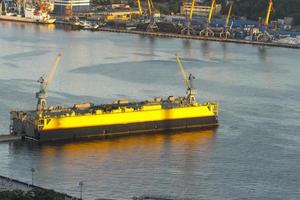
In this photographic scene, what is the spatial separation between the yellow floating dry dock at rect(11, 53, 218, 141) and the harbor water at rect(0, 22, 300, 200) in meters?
0.21

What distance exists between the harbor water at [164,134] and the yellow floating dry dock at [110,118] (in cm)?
21

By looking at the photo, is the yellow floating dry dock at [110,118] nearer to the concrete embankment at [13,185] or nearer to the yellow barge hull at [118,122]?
the yellow barge hull at [118,122]

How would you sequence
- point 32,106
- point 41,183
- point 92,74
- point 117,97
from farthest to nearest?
point 92,74, point 117,97, point 32,106, point 41,183

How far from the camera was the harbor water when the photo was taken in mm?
11164

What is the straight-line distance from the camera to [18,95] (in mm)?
15906

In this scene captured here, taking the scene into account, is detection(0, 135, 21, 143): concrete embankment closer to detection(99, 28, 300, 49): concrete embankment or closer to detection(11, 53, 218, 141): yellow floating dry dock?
detection(11, 53, 218, 141): yellow floating dry dock

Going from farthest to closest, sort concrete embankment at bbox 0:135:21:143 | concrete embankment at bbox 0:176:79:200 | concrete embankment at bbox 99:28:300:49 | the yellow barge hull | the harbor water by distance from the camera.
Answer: concrete embankment at bbox 99:28:300:49 < the yellow barge hull < concrete embankment at bbox 0:135:21:143 < the harbor water < concrete embankment at bbox 0:176:79:200

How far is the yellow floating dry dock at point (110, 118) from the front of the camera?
13.2 meters

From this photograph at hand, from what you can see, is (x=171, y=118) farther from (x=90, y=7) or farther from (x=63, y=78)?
(x=90, y=7)

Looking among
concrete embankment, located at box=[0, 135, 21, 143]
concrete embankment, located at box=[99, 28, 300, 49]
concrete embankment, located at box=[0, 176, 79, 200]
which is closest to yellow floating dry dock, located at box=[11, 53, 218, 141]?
concrete embankment, located at box=[0, 135, 21, 143]

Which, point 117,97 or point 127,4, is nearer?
point 117,97

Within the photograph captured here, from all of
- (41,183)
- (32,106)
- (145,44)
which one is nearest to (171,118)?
(32,106)

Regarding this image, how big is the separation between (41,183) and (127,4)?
25.0 metres

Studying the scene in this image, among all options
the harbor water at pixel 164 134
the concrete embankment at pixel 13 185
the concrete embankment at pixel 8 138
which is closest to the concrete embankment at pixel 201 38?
the harbor water at pixel 164 134
